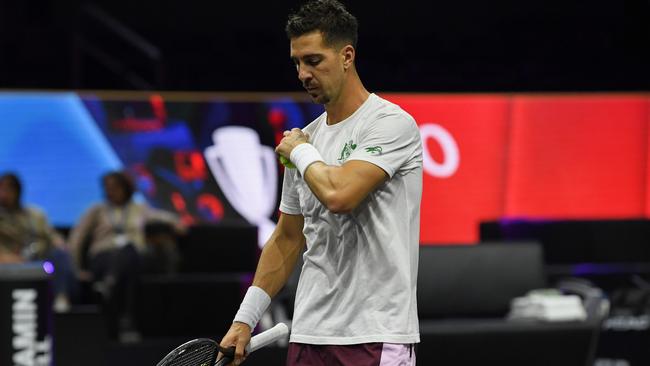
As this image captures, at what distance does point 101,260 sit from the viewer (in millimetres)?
10406

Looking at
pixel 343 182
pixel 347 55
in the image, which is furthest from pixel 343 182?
pixel 347 55

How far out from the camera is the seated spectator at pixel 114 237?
1018 centimetres

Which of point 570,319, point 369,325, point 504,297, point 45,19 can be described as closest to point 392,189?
point 369,325

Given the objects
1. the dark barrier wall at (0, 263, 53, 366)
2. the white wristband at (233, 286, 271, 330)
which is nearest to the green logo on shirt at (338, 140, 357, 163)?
the white wristband at (233, 286, 271, 330)

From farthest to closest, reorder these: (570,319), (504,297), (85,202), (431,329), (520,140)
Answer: (520,140) < (85,202) < (504,297) < (570,319) < (431,329)

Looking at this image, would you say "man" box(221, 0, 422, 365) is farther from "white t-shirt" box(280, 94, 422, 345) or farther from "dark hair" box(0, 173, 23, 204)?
"dark hair" box(0, 173, 23, 204)

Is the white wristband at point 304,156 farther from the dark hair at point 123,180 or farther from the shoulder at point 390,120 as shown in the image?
the dark hair at point 123,180

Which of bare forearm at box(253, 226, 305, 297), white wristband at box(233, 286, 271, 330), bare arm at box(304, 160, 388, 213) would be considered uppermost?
bare arm at box(304, 160, 388, 213)

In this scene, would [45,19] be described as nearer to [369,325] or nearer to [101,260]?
[101,260]

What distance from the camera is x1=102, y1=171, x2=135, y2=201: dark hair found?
1056 centimetres

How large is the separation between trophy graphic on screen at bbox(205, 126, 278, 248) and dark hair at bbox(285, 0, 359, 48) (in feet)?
27.3

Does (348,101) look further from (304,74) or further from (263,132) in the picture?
(263,132)

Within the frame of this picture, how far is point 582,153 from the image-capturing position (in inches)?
504

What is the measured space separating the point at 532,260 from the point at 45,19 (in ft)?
23.4
